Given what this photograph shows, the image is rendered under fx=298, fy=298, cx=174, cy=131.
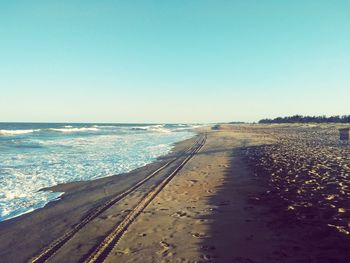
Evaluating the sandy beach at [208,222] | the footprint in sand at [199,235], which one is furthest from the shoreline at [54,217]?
the footprint in sand at [199,235]

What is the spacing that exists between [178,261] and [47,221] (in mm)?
4407

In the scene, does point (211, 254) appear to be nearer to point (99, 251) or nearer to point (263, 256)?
point (263, 256)

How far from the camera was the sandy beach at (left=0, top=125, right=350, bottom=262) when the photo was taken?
18.3 feet

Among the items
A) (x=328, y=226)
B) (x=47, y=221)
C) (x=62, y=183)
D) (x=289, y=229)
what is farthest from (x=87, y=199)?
(x=328, y=226)

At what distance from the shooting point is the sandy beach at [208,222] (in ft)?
18.3

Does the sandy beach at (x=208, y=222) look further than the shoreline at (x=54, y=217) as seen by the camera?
No

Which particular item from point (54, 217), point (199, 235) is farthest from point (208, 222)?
point (54, 217)

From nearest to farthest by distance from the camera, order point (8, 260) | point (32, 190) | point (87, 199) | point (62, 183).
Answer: point (8, 260), point (87, 199), point (32, 190), point (62, 183)

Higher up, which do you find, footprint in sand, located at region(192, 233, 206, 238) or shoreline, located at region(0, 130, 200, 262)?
footprint in sand, located at region(192, 233, 206, 238)

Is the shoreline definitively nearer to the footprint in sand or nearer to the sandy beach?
the sandy beach

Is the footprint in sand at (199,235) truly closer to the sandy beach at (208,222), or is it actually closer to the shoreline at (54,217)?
the sandy beach at (208,222)

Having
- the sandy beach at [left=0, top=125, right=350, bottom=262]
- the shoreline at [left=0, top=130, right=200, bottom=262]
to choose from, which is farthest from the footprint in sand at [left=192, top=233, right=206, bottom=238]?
the shoreline at [left=0, top=130, right=200, bottom=262]

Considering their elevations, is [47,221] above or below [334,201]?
below

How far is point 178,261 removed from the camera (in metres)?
5.36
